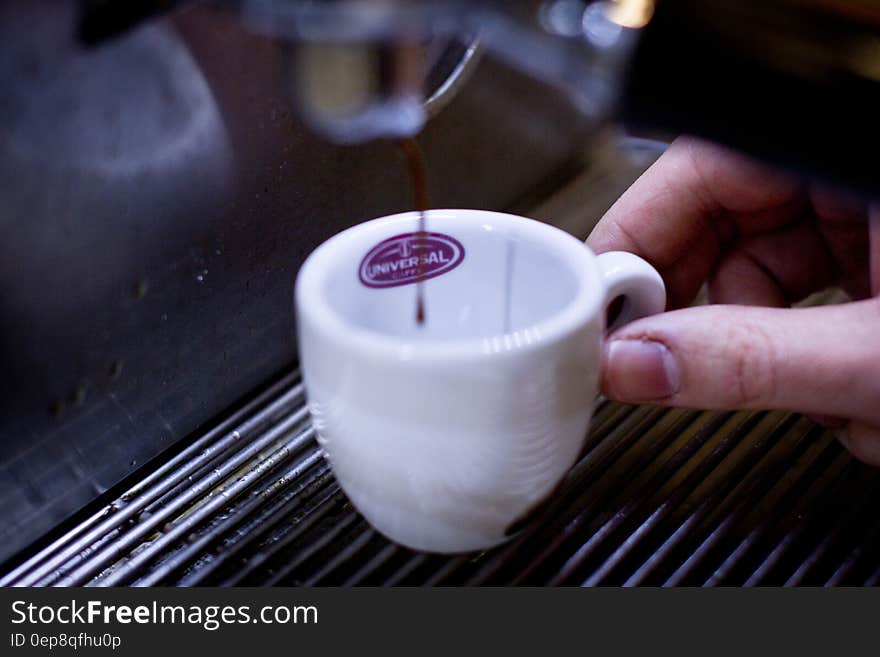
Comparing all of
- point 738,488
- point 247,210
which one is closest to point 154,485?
point 247,210

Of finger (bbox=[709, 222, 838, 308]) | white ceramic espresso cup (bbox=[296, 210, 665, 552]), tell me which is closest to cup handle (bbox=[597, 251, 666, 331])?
white ceramic espresso cup (bbox=[296, 210, 665, 552])

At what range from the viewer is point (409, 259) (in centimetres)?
38

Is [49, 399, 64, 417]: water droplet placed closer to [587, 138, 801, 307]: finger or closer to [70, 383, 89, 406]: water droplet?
[70, 383, 89, 406]: water droplet

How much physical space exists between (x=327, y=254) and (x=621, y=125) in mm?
140

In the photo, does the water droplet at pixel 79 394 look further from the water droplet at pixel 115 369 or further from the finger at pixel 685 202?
the finger at pixel 685 202

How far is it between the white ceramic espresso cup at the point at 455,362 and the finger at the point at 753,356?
0.07ft

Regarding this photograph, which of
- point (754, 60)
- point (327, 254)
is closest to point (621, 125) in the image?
point (754, 60)

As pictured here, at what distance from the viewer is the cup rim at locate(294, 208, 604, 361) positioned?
30 centimetres

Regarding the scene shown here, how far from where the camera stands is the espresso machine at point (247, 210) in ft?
0.78

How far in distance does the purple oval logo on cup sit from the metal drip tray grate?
0.30 feet

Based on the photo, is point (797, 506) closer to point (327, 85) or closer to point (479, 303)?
point (479, 303)

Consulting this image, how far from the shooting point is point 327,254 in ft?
1.18

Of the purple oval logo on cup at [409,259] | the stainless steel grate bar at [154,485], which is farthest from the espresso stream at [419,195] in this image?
the stainless steel grate bar at [154,485]

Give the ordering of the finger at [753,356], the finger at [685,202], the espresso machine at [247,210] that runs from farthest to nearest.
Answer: the finger at [685,202] → the finger at [753,356] → the espresso machine at [247,210]
